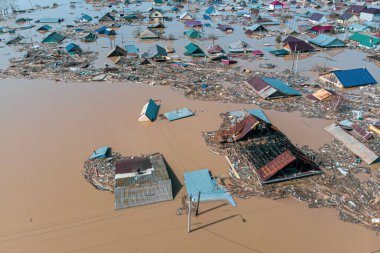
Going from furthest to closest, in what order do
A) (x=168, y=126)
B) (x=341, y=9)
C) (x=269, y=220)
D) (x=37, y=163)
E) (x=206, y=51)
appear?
(x=341, y=9)
(x=206, y=51)
(x=168, y=126)
(x=37, y=163)
(x=269, y=220)

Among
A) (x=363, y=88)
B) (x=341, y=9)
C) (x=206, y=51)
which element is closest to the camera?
(x=363, y=88)

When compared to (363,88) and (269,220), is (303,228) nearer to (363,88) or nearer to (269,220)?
(269,220)

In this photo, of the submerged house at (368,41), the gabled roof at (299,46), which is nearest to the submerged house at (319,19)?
the submerged house at (368,41)

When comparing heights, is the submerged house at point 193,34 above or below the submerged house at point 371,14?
below

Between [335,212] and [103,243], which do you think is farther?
[335,212]

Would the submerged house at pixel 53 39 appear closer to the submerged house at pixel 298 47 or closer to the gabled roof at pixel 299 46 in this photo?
the submerged house at pixel 298 47

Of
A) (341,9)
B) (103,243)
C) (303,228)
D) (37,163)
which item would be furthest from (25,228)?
(341,9)
